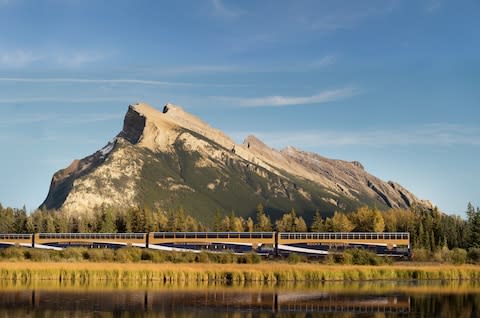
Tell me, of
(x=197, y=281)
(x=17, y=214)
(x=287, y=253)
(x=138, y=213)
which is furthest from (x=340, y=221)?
(x=197, y=281)

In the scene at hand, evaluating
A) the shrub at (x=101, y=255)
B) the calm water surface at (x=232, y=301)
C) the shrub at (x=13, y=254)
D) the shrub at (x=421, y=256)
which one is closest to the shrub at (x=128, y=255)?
the shrub at (x=101, y=255)

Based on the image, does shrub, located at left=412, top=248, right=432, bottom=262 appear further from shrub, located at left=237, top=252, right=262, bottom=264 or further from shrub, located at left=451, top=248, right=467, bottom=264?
shrub, located at left=237, top=252, right=262, bottom=264

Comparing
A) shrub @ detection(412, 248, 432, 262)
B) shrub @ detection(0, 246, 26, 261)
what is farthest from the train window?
shrub @ detection(0, 246, 26, 261)

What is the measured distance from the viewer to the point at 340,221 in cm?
18012

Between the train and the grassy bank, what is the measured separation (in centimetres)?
2988

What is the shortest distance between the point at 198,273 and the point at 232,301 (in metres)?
18.1

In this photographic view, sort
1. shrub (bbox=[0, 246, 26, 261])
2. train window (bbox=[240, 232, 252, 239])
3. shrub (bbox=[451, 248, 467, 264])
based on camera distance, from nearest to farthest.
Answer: shrub (bbox=[0, 246, 26, 261]), shrub (bbox=[451, 248, 467, 264]), train window (bbox=[240, 232, 252, 239])

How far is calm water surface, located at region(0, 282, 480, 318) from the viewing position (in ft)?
147

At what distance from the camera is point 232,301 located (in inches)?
2015

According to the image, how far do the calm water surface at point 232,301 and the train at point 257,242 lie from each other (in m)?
47.1

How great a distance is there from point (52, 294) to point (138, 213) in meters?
123

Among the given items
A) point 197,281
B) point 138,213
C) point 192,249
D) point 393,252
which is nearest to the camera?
point 197,281

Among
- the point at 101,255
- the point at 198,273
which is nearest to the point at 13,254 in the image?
the point at 101,255

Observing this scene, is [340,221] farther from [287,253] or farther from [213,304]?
[213,304]
